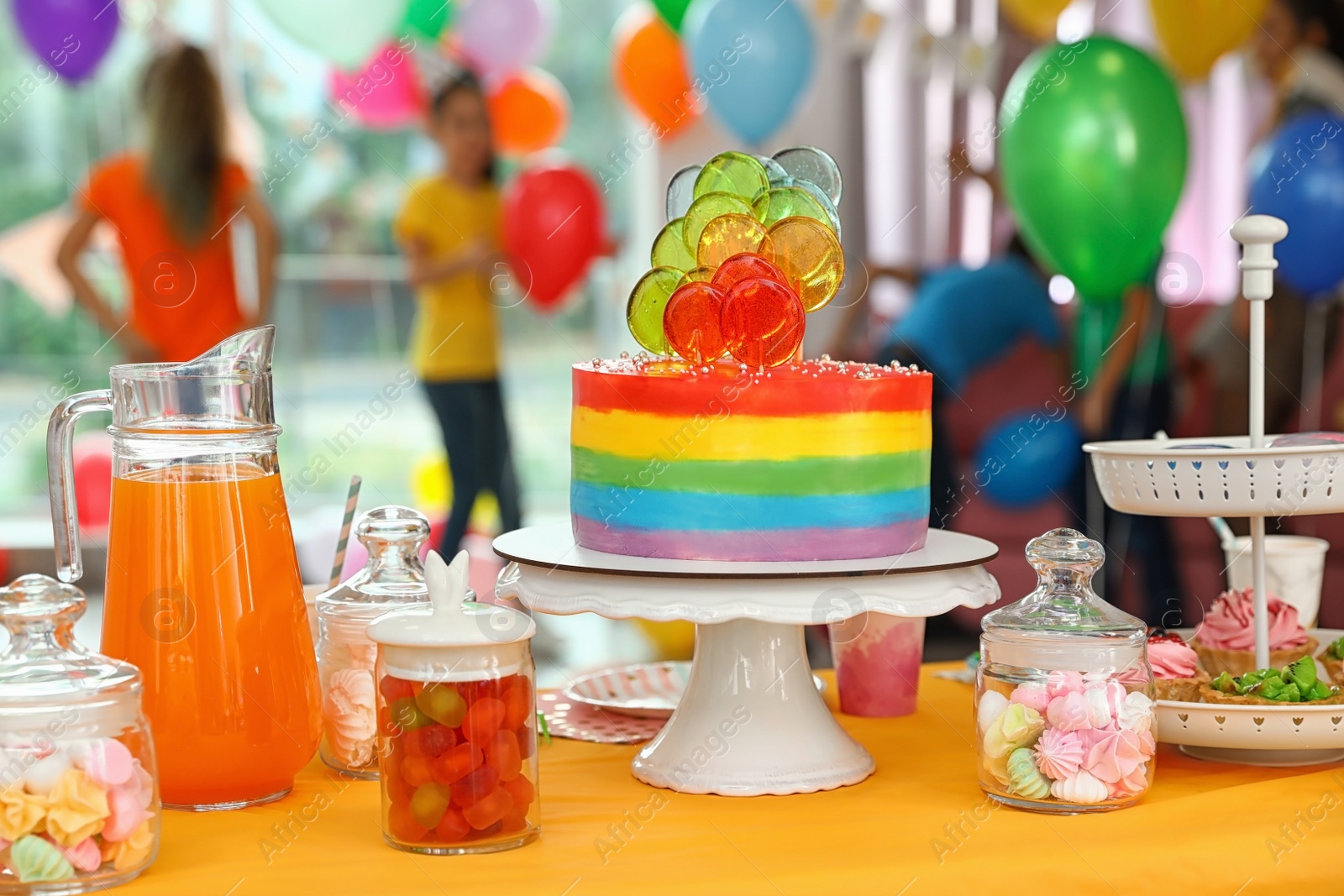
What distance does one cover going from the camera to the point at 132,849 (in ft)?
2.86

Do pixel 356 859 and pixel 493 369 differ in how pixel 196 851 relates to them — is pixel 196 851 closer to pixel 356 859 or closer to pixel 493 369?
pixel 356 859

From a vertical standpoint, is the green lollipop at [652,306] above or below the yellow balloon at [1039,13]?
below

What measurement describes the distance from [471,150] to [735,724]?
7.96 feet

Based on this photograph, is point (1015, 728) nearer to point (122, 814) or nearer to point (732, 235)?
point (732, 235)

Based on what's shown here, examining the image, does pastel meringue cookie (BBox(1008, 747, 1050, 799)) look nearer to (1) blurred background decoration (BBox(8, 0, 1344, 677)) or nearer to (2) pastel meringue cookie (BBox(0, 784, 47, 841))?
(2) pastel meringue cookie (BBox(0, 784, 47, 841))

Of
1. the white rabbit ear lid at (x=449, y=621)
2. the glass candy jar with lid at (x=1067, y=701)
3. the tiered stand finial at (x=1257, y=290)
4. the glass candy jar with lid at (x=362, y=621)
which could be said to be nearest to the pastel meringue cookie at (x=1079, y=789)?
the glass candy jar with lid at (x=1067, y=701)

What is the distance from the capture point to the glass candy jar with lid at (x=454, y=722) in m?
0.90

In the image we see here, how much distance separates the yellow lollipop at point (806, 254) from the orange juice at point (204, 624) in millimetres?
436

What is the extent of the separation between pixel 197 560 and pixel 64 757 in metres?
0.19

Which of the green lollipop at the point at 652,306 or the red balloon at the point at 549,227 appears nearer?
the green lollipop at the point at 652,306

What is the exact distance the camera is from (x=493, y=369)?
340 cm

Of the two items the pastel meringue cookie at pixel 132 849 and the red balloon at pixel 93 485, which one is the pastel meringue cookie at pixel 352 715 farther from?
the red balloon at pixel 93 485

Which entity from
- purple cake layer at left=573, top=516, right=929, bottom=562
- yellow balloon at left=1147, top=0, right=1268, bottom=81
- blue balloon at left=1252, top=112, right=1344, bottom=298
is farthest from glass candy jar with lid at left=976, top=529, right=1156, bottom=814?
yellow balloon at left=1147, top=0, right=1268, bottom=81

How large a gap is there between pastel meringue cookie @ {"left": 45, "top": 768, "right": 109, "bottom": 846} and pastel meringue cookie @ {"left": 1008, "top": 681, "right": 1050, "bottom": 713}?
1.96 ft
